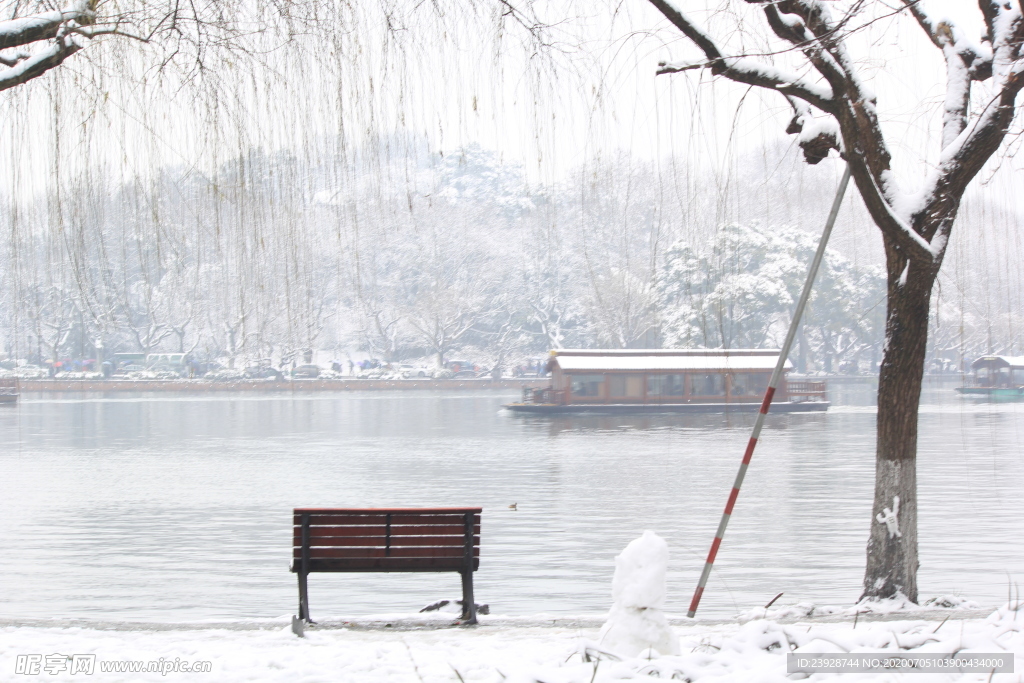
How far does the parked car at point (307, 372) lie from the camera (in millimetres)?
63531

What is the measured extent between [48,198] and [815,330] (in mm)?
58908

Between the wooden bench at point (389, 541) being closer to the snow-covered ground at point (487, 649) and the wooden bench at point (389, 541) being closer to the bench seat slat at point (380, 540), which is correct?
the bench seat slat at point (380, 540)

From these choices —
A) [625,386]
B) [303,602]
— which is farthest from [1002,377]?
[303,602]

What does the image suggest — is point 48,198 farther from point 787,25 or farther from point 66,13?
point 787,25

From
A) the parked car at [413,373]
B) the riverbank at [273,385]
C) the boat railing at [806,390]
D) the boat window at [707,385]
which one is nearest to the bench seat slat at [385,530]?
the boat window at [707,385]

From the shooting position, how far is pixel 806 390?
144 feet

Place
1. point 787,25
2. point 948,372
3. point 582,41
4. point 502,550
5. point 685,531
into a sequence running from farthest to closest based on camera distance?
point 948,372, point 685,531, point 502,550, point 582,41, point 787,25

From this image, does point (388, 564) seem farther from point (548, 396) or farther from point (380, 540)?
point (548, 396)

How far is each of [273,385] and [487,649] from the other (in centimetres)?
5877

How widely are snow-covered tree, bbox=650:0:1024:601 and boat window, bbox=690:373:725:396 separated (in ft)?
119

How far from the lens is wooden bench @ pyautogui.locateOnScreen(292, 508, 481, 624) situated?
5297mm

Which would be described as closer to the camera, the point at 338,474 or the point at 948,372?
the point at 338,474

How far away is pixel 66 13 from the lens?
15.8 feet

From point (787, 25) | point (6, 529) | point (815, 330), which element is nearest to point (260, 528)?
point (6, 529)
